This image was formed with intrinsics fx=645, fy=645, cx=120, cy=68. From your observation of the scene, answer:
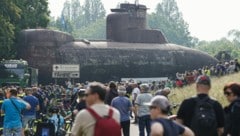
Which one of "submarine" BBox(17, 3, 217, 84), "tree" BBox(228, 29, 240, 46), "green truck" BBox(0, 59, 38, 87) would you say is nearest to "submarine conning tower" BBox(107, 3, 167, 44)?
"submarine" BBox(17, 3, 217, 84)

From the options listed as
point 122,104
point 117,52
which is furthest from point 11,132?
point 117,52

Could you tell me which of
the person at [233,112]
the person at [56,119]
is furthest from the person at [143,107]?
the person at [233,112]

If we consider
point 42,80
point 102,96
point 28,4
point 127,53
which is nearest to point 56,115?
point 102,96

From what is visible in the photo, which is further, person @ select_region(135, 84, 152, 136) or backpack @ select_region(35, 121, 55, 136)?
person @ select_region(135, 84, 152, 136)

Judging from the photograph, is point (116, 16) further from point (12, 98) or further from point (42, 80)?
point (12, 98)

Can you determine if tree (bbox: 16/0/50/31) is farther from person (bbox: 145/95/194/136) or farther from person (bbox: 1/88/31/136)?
person (bbox: 145/95/194/136)

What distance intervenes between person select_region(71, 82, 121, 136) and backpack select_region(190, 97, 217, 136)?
1.55m

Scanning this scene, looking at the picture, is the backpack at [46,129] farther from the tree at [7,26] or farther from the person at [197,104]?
the tree at [7,26]

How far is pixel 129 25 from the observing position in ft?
200

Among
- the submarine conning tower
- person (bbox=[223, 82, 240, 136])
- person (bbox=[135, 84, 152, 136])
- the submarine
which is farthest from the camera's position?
the submarine conning tower

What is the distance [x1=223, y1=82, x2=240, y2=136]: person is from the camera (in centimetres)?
Answer: 871

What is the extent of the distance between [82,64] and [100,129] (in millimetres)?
45215

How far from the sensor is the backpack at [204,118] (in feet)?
27.7

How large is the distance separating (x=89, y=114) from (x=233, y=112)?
8.28 feet
